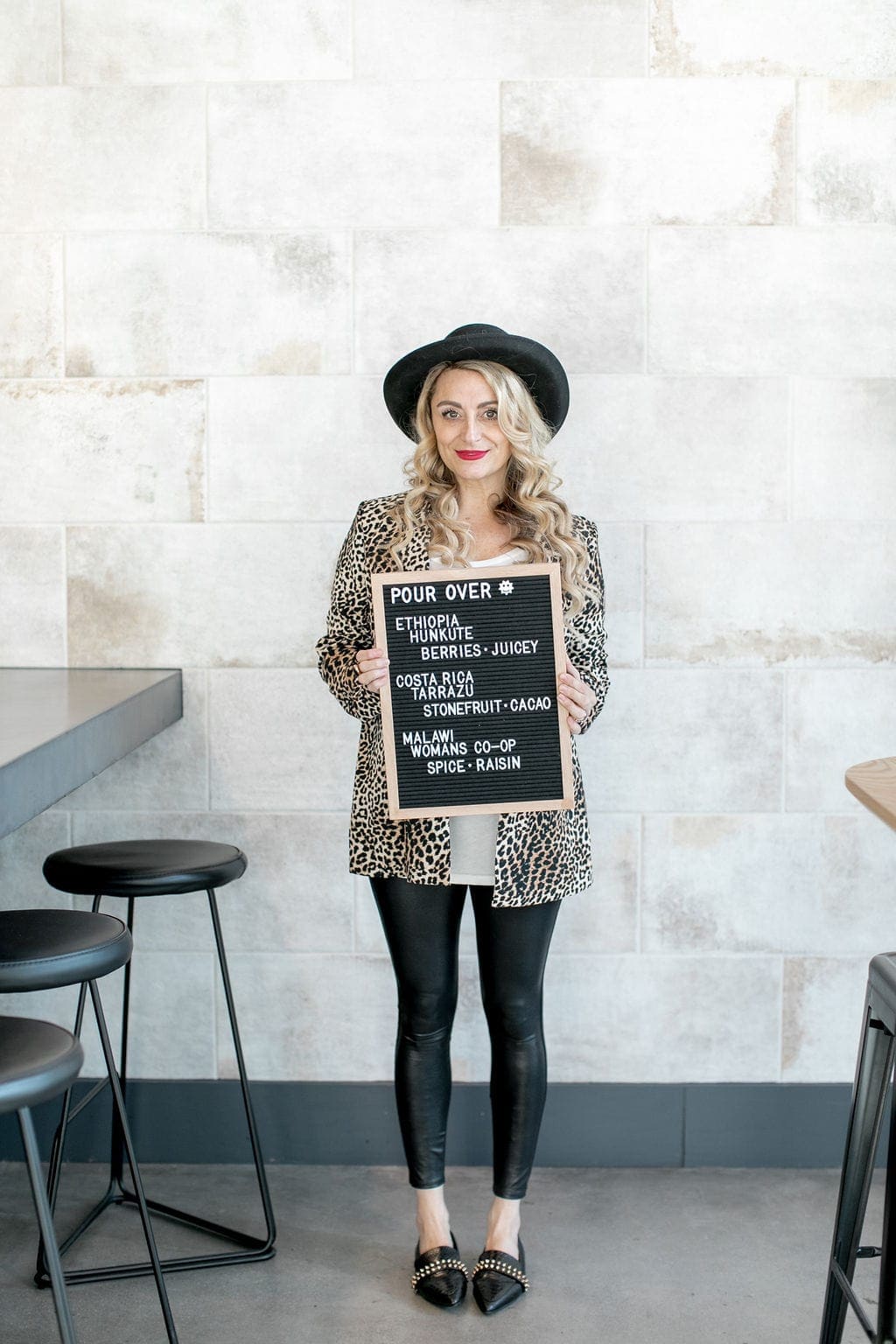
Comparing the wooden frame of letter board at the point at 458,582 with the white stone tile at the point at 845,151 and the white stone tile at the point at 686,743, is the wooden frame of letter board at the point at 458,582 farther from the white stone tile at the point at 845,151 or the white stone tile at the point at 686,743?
the white stone tile at the point at 845,151

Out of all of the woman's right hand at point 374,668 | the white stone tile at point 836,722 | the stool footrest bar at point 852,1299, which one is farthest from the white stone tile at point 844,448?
the stool footrest bar at point 852,1299

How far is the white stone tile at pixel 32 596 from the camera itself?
2.95 metres

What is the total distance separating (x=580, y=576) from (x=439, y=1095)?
102 cm

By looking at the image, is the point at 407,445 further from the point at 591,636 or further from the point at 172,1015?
the point at 172,1015

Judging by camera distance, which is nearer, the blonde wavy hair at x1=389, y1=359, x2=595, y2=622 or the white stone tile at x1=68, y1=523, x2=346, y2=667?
the blonde wavy hair at x1=389, y1=359, x2=595, y2=622

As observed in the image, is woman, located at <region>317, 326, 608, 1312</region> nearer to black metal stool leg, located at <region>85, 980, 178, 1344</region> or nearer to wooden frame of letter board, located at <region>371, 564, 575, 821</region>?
wooden frame of letter board, located at <region>371, 564, 575, 821</region>

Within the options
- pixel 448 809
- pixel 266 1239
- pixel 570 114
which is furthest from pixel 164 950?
pixel 570 114

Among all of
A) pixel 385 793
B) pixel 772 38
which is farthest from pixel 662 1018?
pixel 772 38

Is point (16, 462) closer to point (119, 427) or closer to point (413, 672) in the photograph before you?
point (119, 427)

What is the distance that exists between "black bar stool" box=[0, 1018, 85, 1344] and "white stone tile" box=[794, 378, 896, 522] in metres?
2.04

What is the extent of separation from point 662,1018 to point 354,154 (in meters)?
2.10

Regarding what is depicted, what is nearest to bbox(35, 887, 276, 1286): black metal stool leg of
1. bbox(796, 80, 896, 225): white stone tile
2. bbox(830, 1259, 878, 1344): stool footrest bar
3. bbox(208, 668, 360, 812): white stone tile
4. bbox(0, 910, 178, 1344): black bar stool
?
bbox(0, 910, 178, 1344): black bar stool

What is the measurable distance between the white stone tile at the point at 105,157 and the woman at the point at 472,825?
0.84 meters

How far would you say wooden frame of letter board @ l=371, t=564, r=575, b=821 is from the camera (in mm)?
2240
